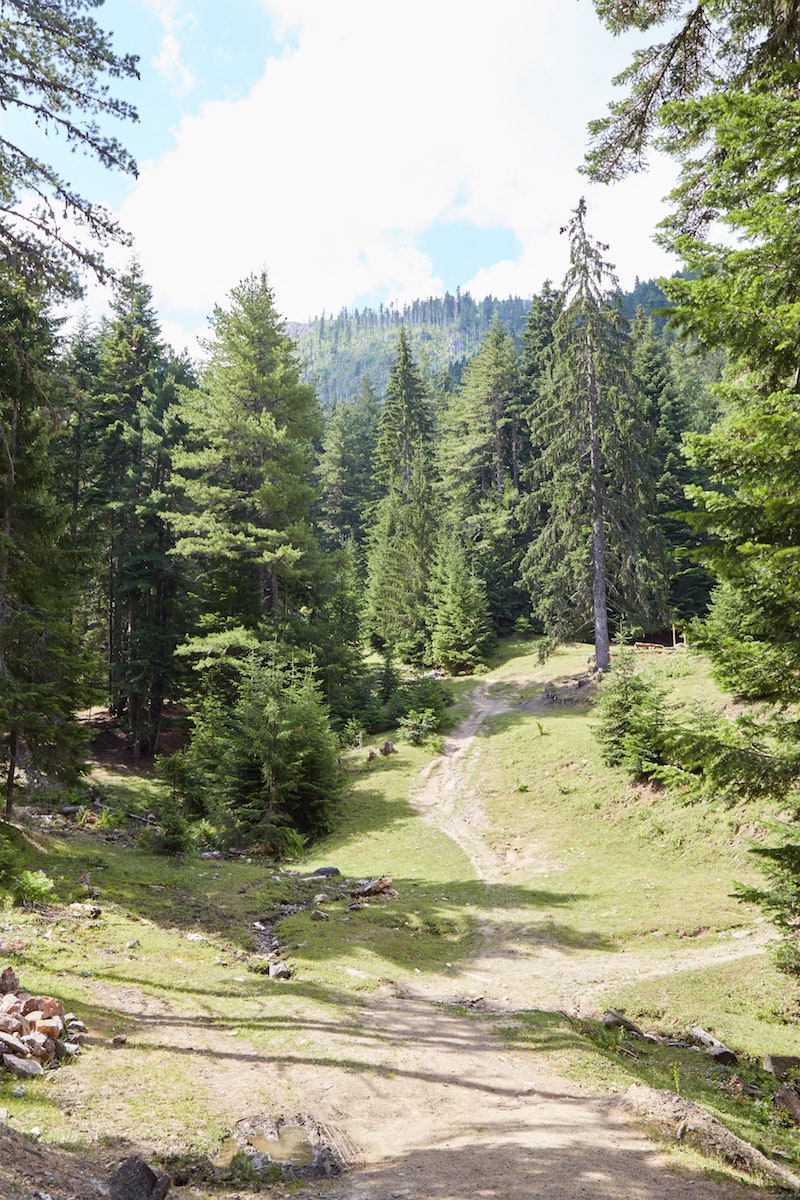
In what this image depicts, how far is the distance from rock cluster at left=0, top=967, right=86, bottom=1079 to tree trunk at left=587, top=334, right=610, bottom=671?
2457cm

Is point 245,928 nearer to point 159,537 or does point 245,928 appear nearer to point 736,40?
point 736,40

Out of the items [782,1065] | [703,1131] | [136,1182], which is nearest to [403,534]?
[782,1065]

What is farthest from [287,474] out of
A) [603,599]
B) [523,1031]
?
[523,1031]

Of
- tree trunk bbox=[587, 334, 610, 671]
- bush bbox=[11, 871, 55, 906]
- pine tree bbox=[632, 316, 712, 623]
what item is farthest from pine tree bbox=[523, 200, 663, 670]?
bush bbox=[11, 871, 55, 906]

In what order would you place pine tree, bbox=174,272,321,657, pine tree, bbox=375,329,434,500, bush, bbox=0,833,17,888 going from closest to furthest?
bush, bbox=0,833,17,888
pine tree, bbox=174,272,321,657
pine tree, bbox=375,329,434,500

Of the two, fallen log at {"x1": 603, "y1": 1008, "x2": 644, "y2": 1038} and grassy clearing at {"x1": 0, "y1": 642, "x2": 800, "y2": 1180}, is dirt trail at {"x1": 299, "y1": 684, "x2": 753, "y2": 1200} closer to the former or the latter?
grassy clearing at {"x1": 0, "y1": 642, "x2": 800, "y2": 1180}

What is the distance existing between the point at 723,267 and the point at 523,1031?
359 inches

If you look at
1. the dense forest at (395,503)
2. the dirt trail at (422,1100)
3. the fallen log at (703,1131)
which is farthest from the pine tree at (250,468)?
the fallen log at (703,1131)

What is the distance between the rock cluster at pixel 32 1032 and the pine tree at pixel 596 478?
24891mm

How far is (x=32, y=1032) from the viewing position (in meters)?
6.10

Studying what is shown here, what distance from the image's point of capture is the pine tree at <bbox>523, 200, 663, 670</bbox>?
2872 cm

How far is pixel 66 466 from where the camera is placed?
1980 centimetres

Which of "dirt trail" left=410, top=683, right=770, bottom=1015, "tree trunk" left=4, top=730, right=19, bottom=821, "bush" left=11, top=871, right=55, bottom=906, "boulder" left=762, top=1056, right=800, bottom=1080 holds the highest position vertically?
"tree trunk" left=4, top=730, right=19, bottom=821

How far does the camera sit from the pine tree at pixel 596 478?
28719mm
